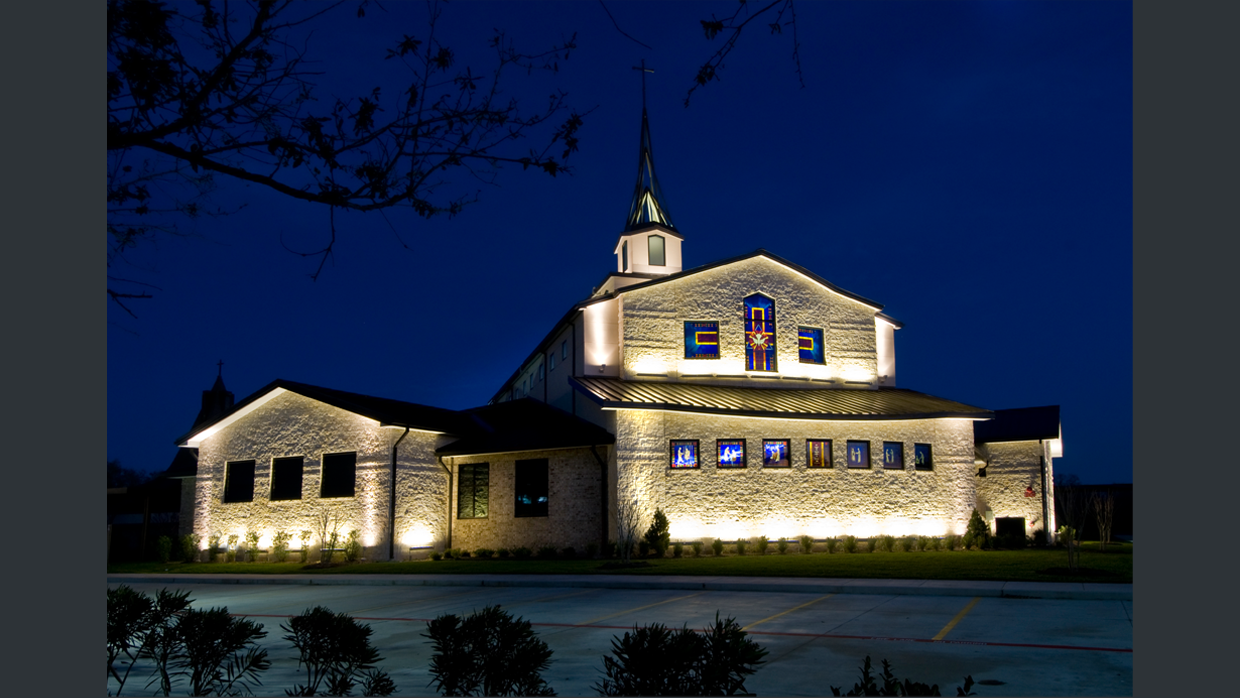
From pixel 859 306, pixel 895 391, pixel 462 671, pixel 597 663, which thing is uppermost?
pixel 859 306

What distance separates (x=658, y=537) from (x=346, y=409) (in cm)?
1033

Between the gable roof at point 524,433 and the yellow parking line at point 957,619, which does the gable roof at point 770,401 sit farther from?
the yellow parking line at point 957,619

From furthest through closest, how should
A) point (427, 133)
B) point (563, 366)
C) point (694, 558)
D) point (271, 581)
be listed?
point (563, 366)
point (694, 558)
point (271, 581)
point (427, 133)

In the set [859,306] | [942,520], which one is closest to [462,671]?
[942,520]

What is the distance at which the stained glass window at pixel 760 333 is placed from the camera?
97.4 ft

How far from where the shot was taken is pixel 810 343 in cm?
3058

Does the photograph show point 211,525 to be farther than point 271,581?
Yes

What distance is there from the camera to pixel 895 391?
31234mm

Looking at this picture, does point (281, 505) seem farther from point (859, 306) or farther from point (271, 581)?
point (859, 306)

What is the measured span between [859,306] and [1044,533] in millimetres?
9981

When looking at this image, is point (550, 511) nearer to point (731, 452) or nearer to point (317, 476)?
point (731, 452)

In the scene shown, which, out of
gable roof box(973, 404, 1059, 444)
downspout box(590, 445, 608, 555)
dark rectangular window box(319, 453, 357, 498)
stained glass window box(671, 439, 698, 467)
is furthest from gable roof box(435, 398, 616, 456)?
gable roof box(973, 404, 1059, 444)

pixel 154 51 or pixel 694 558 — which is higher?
pixel 154 51

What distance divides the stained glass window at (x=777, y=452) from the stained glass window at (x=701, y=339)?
3.97 m
